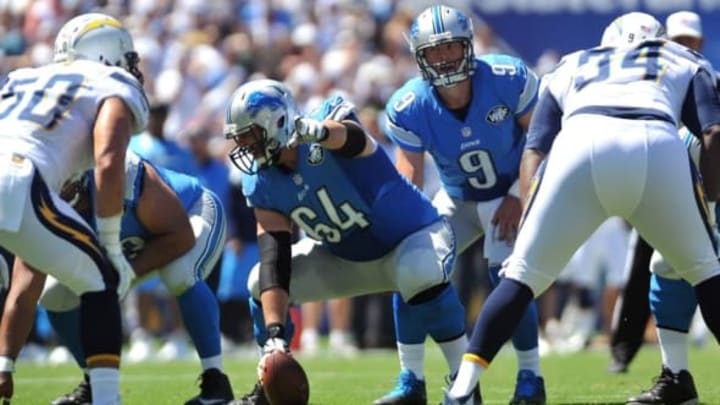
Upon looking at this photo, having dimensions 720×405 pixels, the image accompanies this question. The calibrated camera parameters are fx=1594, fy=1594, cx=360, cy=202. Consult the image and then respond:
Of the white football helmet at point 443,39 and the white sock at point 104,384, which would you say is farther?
the white football helmet at point 443,39

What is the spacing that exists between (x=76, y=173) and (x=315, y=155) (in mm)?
1146

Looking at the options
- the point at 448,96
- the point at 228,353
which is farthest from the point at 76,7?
the point at 448,96

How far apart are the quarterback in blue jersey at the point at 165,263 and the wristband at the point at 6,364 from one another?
0.57 meters

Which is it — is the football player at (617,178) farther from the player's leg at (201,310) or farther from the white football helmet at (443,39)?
the player's leg at (201,310)

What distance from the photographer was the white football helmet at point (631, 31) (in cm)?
658

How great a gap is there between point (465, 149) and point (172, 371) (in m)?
3.58

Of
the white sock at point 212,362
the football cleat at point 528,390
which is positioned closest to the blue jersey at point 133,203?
the white sock at point 212,362

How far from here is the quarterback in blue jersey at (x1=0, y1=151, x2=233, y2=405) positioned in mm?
7484

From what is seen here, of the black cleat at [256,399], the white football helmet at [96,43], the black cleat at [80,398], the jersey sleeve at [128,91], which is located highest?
the white football helmet at [96,43]

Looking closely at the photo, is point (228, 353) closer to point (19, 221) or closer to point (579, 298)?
point (579, 298)

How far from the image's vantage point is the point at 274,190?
23.3 ft

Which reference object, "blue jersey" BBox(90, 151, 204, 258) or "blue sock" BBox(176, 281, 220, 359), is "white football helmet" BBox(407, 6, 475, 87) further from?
"blue sock" BBox(176, 281, 220, 359)

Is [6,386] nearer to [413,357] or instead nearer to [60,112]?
[60,112]

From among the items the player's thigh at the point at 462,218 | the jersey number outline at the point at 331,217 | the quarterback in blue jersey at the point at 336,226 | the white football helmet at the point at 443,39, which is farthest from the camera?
the player's thigh at the point at 462,218
